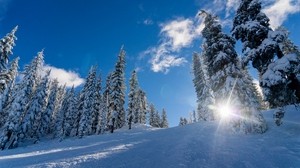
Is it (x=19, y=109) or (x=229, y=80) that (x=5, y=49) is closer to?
(x=19, y=109)

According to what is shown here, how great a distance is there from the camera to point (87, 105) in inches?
2231

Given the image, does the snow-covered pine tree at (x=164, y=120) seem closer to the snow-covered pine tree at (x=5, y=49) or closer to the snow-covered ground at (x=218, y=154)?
the snow-covered pine tree at (x=5, y=49)

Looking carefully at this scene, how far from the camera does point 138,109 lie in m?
77.2

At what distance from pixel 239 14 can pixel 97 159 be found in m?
16.2

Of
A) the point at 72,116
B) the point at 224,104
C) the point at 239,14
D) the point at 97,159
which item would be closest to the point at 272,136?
the point at 224,104

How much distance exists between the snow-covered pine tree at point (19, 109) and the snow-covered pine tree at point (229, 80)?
37.7m

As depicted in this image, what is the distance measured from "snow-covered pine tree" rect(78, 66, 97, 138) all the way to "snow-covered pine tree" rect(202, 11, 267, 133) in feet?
124

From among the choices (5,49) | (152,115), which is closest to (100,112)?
(152,115)

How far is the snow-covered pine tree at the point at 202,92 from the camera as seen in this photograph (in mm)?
47334

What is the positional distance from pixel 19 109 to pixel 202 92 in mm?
36706

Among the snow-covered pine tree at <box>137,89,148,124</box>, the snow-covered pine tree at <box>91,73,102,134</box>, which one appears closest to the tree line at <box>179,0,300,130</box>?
the snow-covered pine tree at <box>91,73,102,134</box>

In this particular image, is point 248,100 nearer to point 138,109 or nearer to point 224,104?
point 224,104

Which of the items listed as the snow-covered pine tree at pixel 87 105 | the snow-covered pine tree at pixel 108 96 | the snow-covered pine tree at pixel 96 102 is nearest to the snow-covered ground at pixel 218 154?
the snow-covered pine tree at pixel 87 105

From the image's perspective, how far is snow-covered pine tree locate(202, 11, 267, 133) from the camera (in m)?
20.1
